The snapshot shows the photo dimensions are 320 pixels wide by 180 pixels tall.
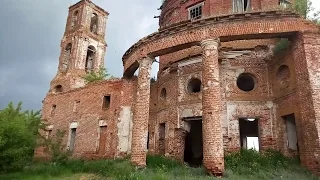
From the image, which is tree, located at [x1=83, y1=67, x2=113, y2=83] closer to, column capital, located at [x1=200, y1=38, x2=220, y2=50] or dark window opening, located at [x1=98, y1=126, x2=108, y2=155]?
dark window opening, located at [x1=98, y1=126, x2=108, y2=155]

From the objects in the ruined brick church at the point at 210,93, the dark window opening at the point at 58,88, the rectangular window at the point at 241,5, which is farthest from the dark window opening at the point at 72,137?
the rectangular window at the point at 241,5

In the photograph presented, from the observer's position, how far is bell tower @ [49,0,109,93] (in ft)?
84.9

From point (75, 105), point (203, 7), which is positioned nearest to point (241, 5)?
point (203, 7)

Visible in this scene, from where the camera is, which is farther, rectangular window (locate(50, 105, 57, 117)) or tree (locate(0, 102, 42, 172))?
rectangular window (locate(50, 105, 57, 117))

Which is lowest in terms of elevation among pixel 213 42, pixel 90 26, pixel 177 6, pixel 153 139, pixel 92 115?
pixel 153 139

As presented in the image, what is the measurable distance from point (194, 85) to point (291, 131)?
214 inches

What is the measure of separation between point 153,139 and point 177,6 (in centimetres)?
922

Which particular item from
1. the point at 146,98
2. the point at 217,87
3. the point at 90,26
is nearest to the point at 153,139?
the point at 146,98

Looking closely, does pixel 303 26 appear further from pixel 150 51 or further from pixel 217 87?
pixel 150 51

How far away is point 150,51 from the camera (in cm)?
1359

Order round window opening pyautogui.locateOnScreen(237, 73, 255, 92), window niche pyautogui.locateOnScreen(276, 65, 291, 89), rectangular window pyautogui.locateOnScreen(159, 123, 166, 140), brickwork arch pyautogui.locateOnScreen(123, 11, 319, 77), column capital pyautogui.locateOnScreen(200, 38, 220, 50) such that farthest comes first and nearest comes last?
1. rectangular window pyautogui.locateOnScreen(159, 123, 166, 140)
2. round window opening pyautogui.locateOnScreen(237, 73, 255, 92)
3. window niche pyautogui.locateOnScreen(276, 65, 291, 89)
4. column capital pyautogui.locateOnScreen(200, 38, 220, 50)
5. brickwork arch pyautogui.locateOnScreen(123, 11, 319, 77)

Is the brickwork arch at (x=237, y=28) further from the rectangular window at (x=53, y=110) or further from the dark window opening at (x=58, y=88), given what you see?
the dark window opening at (x=58, y=88)

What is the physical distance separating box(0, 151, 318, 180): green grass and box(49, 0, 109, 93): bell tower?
12793 mm

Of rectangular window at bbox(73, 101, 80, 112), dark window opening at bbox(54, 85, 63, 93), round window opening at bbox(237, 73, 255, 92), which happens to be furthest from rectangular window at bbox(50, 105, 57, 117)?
round window opening at bbox(237, 73, 255, 92)
